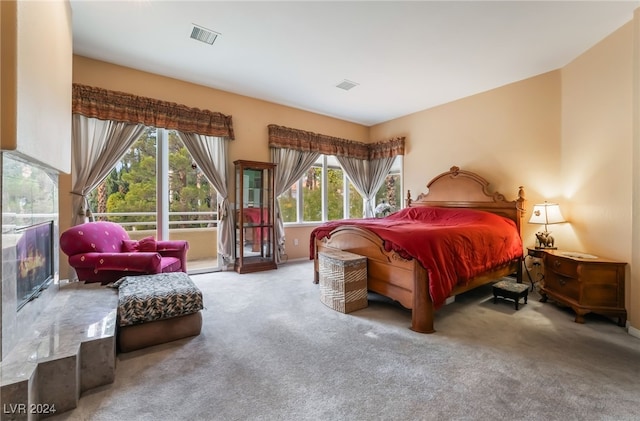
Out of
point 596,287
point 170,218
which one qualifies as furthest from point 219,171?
point 596,287

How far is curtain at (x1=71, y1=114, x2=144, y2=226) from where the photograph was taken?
333cm

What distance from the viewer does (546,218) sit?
10.7 ft

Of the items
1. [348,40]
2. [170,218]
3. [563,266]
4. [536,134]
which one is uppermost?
[348,40]

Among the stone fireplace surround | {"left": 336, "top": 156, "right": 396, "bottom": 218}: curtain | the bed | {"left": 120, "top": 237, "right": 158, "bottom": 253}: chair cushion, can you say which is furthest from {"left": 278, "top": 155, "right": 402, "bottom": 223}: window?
the stone fireplace surround

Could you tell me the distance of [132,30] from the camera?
2875mm

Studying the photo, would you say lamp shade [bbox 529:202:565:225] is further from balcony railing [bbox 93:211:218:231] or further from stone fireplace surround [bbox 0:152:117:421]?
balcony railing [bbox 93:211:218:231]

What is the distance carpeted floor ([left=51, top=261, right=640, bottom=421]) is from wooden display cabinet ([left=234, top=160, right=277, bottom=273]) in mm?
1677

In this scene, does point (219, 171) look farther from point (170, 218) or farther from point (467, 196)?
point (467, 196)

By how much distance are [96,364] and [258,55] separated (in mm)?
3415

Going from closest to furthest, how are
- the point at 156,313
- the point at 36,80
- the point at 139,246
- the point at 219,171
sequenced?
the point at 36,80, the point at 156,313, the point at 139,246, the point at 219,171

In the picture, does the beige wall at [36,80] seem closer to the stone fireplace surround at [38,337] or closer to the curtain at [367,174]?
the stone fireplace surround at [38,337]

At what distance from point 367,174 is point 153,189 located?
4.38 m

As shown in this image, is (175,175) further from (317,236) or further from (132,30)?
(317,236)

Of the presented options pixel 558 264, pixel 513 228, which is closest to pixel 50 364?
pixel 558 264
